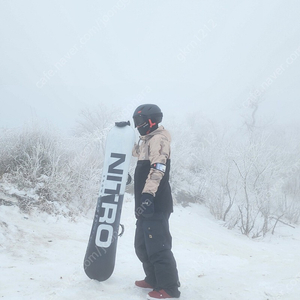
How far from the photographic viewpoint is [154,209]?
2.51 meters

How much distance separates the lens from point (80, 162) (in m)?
6.90

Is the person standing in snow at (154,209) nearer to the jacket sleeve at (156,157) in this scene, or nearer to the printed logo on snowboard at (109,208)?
the jacket sleeve at (156,157)

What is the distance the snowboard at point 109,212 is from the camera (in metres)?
2.57

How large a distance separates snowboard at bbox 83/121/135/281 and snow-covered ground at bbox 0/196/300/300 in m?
0.17

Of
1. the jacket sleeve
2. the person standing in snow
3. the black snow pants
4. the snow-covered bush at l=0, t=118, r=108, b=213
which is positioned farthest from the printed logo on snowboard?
the snow-covered bush at l=0, t=118, r=108, b=213

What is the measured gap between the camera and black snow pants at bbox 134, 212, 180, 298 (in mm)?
2365

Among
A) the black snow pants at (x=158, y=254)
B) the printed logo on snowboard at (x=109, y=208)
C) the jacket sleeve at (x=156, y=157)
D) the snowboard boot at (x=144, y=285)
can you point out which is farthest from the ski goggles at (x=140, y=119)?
the snowboard boot at (x=144, y=285)

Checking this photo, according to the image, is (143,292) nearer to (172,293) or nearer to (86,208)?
(172,293)

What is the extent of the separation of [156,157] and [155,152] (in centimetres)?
6

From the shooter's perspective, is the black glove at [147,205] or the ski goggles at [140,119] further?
the ski goggles at [140,119]

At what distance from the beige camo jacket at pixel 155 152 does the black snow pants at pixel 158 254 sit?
13.0 inches

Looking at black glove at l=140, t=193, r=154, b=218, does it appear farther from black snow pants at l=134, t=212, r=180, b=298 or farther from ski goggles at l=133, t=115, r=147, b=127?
ski goggles at l=133, t=115, r=147, b=127

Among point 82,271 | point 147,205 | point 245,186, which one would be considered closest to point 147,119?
point 147,205

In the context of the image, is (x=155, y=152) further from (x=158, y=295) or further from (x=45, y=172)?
(x=45, y=172)
